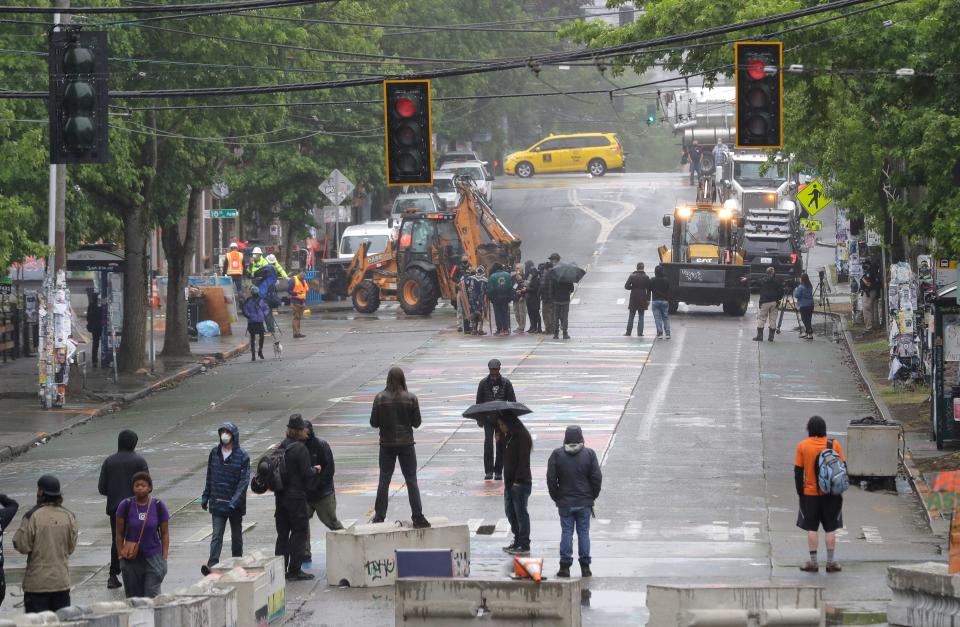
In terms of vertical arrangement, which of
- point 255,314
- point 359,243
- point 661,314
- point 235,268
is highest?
point 359,243

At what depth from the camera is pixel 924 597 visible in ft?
40.1

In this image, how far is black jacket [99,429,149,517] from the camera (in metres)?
15.0

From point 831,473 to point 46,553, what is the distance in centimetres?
728

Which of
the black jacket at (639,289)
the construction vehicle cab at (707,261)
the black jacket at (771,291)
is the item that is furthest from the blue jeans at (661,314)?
the construction vehicle cab at (707,261)

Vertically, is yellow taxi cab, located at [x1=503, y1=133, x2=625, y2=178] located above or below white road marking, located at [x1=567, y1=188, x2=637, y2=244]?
above

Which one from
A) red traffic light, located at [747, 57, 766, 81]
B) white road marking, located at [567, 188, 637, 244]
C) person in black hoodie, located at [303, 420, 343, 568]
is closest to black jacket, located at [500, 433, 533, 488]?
person in black hoodie, located at [303, 420, 343, 568]

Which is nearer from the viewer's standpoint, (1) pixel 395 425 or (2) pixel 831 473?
(2) pixel 831 473

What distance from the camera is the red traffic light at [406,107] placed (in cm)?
1827

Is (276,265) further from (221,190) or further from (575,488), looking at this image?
(575,488)

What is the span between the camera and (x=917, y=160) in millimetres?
21188

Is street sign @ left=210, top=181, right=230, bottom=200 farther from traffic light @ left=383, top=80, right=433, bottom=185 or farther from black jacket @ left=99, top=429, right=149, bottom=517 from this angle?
black jacket @ left=99, top=429, right=149, bottom=517

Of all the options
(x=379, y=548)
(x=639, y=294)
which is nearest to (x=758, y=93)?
(x=379, y=548)

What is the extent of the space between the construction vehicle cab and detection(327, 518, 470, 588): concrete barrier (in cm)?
2342

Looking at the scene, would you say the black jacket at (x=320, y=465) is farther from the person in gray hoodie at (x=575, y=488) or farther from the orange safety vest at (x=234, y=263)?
the orange safety vest at (x=234, y=263)
